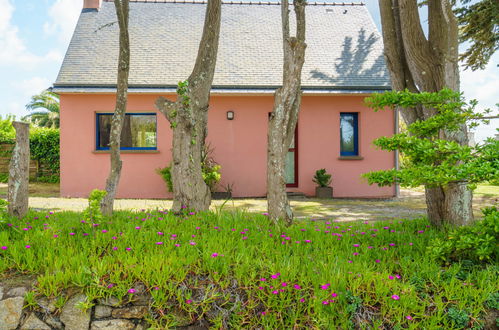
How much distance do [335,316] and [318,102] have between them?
9203 mm

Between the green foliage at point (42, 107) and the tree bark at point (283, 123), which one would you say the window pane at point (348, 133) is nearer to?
the tree bark at point (283, 123)

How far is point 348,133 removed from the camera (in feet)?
38.2

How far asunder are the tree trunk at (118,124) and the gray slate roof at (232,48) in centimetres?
503

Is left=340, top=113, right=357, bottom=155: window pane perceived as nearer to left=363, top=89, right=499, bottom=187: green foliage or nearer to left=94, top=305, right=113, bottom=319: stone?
left=363, top=89, right=499, bottom=187: green foliage

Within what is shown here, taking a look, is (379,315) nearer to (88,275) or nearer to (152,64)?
(88,275)

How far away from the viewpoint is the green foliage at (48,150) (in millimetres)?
14570

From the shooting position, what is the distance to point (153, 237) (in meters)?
3.88

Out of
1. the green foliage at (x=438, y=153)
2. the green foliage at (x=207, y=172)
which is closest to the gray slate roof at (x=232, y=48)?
the green foliage at (x=207, y=172)

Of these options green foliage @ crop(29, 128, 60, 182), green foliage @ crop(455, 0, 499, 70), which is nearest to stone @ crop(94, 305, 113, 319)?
green foliage @ crop(455, 0, 499, 70)

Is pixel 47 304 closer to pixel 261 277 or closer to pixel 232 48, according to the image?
pixel 261 277

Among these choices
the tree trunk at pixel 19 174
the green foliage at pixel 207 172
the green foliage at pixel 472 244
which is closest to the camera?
the green foliage at pixel 472 244

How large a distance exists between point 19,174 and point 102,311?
2670 millimetres

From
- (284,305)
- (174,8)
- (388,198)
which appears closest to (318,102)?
(388,198)

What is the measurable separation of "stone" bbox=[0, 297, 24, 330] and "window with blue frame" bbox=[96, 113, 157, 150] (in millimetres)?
8496
